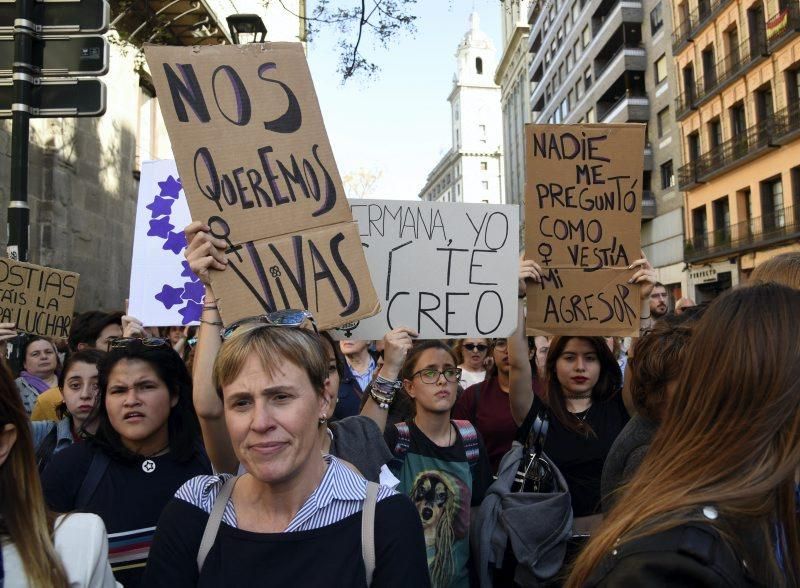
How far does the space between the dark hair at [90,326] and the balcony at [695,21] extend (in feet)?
99.2

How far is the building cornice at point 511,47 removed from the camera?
6418 cm

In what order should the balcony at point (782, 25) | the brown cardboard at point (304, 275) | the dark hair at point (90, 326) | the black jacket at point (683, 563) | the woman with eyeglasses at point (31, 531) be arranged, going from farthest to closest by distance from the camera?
the balcony at point (782, 25), the dark hair at point (90, 326), the brown cardboard at point (304, 275), the woman with eyeglasses at point (31, 531), the black jacket at point (683, 563)

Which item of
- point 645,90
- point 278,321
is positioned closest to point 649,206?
point 645,90

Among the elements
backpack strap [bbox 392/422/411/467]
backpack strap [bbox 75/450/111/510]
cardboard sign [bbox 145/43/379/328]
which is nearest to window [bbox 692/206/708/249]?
backpack strap [bbox 392/422/411/467]

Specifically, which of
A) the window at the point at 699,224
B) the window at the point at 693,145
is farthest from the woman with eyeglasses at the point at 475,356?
the window at the point at 693,145

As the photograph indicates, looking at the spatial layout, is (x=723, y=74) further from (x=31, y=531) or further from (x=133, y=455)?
(x=31, y=531)

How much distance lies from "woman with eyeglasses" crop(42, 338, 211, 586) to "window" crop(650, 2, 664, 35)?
37536mm

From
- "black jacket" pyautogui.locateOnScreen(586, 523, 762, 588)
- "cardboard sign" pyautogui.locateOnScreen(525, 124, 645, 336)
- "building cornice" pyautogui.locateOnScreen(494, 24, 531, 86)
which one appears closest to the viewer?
"black jacket" pyautogui.locateOnScreen(586, 523, 762, 588)

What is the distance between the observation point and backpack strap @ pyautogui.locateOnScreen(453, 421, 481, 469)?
3.66 m

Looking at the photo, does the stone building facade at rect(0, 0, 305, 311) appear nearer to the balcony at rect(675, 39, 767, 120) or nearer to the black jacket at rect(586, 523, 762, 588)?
the black jacket at rect(586, 523, 762, 588)

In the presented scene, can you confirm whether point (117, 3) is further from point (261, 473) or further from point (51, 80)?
point (261, 473)

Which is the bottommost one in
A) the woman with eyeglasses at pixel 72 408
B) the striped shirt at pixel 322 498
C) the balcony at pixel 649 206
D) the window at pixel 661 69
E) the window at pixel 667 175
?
the striped shirt at pixel 322 498

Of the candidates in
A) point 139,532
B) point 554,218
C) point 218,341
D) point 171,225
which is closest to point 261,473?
point 218,341

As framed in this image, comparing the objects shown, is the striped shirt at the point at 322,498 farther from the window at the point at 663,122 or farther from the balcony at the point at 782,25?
the window at the point at 663,122
